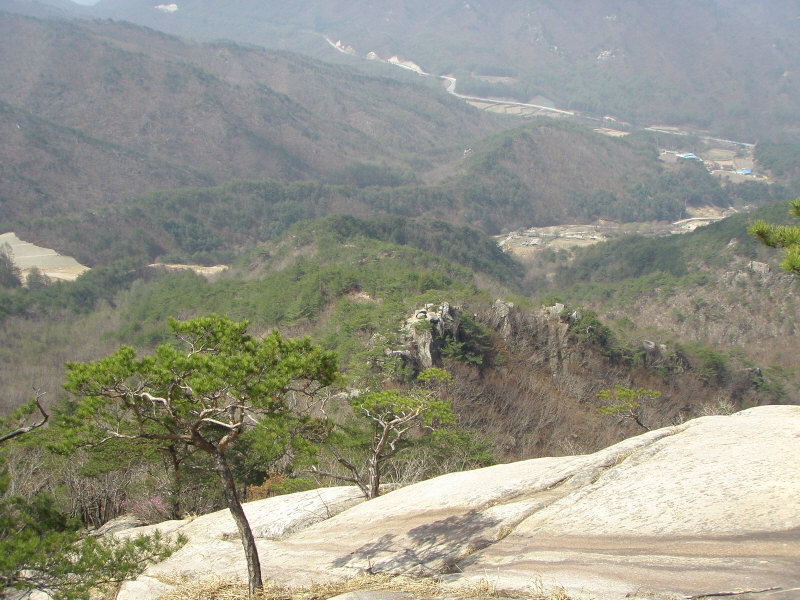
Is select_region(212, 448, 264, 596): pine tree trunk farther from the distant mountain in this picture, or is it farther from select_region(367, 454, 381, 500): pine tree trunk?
the distant mountain

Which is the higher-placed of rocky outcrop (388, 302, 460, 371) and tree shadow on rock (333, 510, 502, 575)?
tree shadow on rock (333, 510, 502, 575)

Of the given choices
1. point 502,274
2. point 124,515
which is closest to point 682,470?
point 124,515

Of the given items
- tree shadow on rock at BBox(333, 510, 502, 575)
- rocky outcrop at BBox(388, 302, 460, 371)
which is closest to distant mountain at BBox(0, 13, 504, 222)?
rocky outcrop at BBox(388, 302, 460, 371)

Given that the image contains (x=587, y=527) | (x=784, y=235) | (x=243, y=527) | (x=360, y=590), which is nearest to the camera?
(x=360, y=590)

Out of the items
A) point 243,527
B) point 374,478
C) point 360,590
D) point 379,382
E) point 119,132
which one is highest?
point 119,132

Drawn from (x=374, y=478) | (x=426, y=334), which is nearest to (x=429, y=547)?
(x=374, y=478)

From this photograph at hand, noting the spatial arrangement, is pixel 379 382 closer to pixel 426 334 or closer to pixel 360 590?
pixel 426 334
